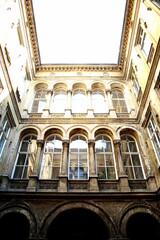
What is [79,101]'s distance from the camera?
13641mm

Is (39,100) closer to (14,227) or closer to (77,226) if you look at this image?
(14,227)

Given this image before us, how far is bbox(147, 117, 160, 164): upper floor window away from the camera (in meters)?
9.39

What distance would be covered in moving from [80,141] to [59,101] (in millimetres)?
3866

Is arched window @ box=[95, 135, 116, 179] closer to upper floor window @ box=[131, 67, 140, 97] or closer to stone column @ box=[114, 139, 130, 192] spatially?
stone column @ box=[114, 139, 130, 192]

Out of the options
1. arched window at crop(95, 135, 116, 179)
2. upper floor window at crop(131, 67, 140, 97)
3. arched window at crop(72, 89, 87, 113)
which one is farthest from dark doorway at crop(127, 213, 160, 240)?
upper floor window at crop(131, 67, 140, 97)

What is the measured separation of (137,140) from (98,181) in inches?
134

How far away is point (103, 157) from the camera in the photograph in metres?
10.2

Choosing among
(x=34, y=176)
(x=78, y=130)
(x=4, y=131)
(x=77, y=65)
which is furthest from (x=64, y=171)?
(x=77, y=65)

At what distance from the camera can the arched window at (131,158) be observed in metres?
9.63

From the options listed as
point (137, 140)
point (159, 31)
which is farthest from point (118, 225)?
point (159, 31)

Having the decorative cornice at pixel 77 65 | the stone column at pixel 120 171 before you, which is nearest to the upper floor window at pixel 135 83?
the decorative cornice at pixel 77 65

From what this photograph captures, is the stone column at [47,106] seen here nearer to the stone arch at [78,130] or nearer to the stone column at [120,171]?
the stone arch at [78,130]

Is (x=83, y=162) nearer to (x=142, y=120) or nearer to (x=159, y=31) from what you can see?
(x=142, y=120)

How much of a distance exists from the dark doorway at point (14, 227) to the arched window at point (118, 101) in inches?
316
